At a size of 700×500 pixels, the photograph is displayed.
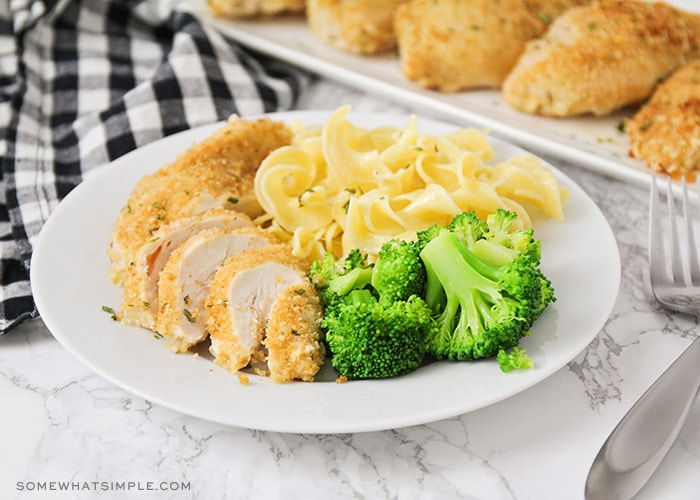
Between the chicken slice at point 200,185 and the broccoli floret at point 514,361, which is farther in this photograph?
the chicken slice at point 200,185

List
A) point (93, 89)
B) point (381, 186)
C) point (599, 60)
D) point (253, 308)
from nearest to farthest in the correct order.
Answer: point (253, 308)
point (381, 186)
point (599, 60)
point (93, 89)

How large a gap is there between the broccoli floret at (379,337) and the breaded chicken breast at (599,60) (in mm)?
2038

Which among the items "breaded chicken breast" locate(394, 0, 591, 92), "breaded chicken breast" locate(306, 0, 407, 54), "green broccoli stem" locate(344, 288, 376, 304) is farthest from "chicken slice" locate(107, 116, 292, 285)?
"breaded chicken breast" locate(306, 0, 407, 54)

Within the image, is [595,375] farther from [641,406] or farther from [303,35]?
[303,35]

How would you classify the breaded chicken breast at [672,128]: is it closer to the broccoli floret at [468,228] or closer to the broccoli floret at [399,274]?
the broccoli floret at [468,228]

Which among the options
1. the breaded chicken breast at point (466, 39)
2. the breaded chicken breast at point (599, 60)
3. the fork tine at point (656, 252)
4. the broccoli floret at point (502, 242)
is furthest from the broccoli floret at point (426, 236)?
the breaded chicken breast at point (466, 39)

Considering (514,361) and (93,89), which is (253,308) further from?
(93,89)

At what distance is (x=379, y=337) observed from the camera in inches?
102

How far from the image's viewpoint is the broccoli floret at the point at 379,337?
2.59 m

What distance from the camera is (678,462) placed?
8.34 ft

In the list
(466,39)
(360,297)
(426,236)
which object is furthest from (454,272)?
(466,39)

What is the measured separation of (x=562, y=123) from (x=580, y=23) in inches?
23.4

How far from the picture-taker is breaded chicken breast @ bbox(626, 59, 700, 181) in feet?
12.6

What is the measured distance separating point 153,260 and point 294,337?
68 centimetres
